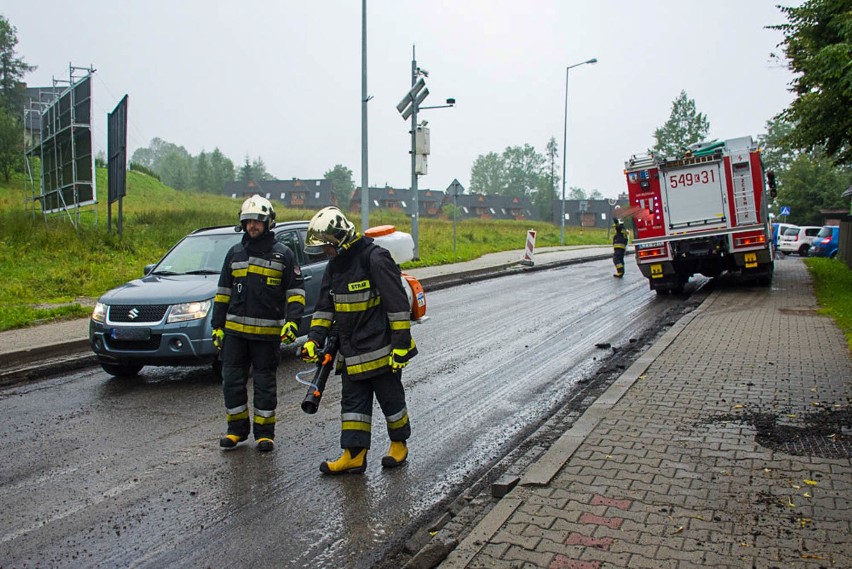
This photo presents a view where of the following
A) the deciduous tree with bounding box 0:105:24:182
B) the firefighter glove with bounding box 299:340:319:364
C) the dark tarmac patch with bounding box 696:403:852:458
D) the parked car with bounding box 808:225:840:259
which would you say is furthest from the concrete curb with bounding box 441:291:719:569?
the deciduous tree with bounding box 0:105:24:182

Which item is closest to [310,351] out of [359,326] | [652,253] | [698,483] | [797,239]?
[359,326]

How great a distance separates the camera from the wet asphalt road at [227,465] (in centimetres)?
387

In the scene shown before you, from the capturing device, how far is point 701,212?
48.5 ft

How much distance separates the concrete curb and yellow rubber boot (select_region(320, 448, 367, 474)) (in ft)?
4.04

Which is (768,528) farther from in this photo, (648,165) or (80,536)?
(648,165)

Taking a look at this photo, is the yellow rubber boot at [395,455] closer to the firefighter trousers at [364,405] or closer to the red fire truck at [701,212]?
the firefighter trousers at [364,405]

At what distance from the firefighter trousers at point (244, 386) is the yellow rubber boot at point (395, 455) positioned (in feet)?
3.42

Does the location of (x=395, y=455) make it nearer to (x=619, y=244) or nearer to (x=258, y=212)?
(x=258, y=212)

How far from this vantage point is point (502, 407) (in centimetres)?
670

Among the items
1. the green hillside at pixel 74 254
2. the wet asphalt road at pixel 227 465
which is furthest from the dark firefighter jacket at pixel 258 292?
the green hillside at pixel 74 254

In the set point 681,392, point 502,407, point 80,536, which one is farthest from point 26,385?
point 681,392

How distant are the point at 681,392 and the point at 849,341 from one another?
3.49 meters

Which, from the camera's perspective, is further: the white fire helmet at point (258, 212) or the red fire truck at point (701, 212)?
the red fire truck at point (701, 212)

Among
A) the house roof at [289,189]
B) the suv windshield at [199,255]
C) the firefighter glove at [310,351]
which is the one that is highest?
the house roof at [289,189]
